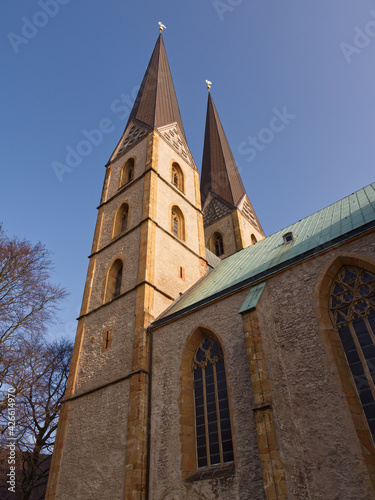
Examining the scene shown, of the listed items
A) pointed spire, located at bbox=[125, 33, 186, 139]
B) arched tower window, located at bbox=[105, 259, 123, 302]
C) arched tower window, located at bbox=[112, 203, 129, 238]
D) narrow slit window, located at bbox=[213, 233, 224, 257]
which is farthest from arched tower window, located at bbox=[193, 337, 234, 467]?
narrow slit window, located at bbox=[213, 233, 224, 257]

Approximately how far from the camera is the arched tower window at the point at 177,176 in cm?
1895

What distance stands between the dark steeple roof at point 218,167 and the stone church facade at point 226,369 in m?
12.7

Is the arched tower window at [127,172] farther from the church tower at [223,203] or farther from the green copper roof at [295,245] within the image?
the church tower at [223,203]

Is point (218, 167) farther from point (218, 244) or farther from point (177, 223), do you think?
point (177, 223)

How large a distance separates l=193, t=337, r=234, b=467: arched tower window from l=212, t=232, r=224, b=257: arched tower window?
14803 mm

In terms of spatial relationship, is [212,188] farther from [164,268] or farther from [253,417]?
[253,417]

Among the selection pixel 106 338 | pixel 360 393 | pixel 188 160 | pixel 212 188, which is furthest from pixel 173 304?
pixel 212 188

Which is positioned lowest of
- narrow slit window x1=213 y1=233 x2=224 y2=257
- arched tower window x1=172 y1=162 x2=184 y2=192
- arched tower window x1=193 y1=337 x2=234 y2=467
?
arched tower window x1=193 y1=337 x2=234 y2=467

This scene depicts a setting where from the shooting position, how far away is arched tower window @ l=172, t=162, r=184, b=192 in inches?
746

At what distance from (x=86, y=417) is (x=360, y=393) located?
8.01 meters

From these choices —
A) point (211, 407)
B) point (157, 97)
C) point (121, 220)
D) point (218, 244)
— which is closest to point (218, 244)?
point (218, 244)

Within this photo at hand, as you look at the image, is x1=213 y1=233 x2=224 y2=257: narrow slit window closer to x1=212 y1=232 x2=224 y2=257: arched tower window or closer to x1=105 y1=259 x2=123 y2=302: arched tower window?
x1=212 y1=232 x2=224 y2=257: arched tower window

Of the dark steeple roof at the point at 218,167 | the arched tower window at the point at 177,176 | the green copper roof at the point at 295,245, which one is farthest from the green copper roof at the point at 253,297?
the dark steeple roof at the point at 218,167

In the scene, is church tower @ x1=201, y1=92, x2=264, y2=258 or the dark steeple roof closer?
church tower @ x1=201, y1=92, x2=264, y2=258
